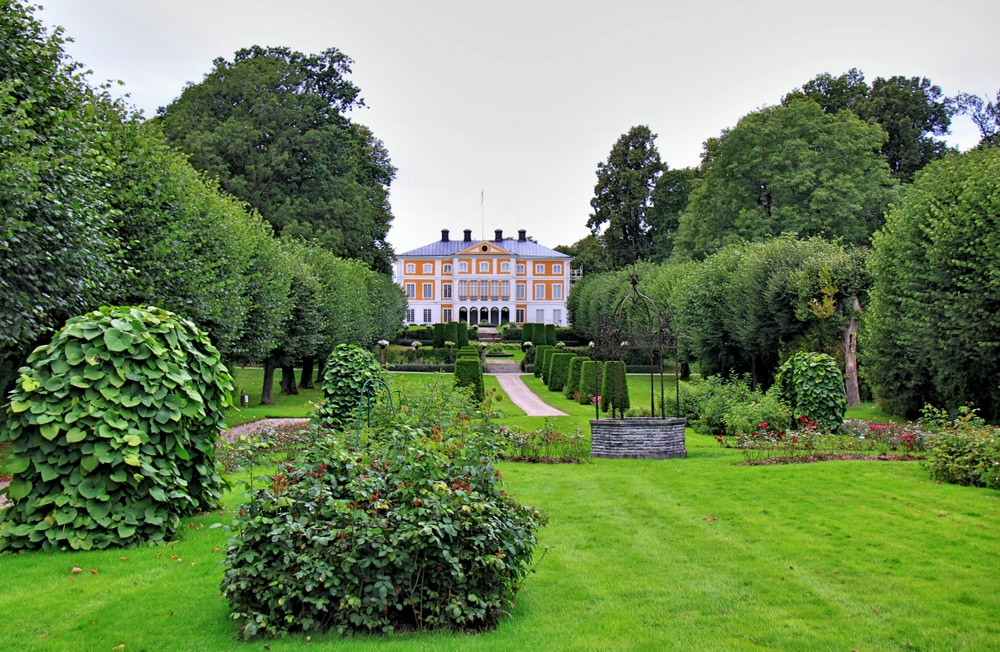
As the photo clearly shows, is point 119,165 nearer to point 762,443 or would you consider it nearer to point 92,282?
point 92,282

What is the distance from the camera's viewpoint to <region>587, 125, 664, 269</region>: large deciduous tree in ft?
163

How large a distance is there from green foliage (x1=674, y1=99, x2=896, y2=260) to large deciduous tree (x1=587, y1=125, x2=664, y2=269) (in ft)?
59.5

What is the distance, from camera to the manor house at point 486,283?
64688mm

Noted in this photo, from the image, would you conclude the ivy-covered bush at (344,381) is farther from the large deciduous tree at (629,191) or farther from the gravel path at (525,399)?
the large deciduous tree at (629,191)

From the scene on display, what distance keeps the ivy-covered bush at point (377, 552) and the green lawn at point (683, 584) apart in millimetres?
149

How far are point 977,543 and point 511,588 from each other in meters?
3.97

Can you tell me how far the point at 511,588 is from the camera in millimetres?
4270

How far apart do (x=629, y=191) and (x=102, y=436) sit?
4746 centimetres

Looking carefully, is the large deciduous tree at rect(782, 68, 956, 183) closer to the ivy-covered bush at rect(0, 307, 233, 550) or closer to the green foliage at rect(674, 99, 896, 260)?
the green foliage at rect(674, 99, 896, 260)

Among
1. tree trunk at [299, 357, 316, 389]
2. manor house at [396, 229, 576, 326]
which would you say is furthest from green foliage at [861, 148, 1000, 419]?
manor house at [396, 229, 576, 326]

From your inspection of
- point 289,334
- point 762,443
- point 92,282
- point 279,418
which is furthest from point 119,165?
point 762,443

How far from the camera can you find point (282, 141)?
29547 millimetres

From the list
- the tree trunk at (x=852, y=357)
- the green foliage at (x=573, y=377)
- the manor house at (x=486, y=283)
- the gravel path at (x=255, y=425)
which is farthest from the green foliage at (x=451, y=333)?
the gravel path at (x=255, y=425)

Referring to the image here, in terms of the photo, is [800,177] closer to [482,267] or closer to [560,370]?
[560,370]
